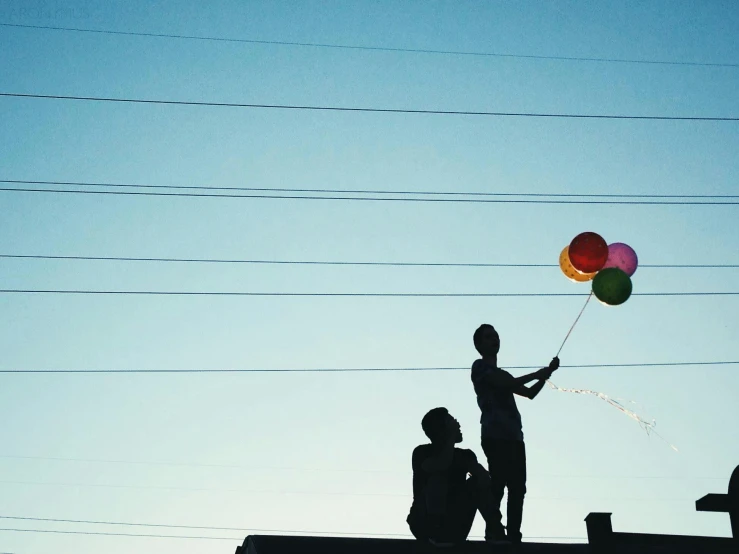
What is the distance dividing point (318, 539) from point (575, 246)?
3276mm

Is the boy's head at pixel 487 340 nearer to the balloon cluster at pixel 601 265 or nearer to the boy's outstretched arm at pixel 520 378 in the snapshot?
the boy's outstretched arm at pixel 520 378

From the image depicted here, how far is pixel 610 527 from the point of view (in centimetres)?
622

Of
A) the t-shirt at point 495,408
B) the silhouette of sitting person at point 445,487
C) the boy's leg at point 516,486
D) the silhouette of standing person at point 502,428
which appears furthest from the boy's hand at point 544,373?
the silhouette of sitting person at point 445,487

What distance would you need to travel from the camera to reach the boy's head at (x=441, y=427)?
6012 millimetres

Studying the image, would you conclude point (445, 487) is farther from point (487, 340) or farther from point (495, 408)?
point (487, 340)

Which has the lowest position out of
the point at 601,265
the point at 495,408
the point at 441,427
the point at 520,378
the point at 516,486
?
the point at 516,486

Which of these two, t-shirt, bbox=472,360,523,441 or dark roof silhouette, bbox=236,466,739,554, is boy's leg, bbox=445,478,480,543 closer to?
dark roof silhouette, bbox=236,466,739,554

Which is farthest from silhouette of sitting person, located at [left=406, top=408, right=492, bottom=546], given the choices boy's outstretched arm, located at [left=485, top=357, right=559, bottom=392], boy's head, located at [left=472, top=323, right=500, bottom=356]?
boy's head, located at [left=472, top=323, right=500, bottom=356]

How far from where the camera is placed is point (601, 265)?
717 centimetres

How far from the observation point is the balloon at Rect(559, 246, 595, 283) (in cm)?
729

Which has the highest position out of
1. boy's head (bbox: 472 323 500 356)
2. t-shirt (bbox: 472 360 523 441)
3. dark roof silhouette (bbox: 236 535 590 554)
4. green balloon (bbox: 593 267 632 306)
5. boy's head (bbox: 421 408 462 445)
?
green balloon (bbox: 593 267 632 306)

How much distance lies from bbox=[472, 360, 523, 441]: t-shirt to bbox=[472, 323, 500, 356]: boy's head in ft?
0.31

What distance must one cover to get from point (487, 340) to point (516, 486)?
111 centimetres

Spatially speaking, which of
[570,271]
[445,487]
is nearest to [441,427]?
[445,487]
